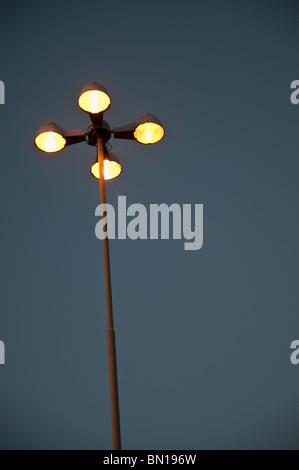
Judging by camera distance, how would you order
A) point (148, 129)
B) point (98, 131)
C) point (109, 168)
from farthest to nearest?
1. point (109, 168)
2. point (148, 129)
3. point (98, 131)

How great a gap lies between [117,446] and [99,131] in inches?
146

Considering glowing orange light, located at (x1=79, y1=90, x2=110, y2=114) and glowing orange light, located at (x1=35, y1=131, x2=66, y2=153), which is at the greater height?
glowing orange light, located at (x1=79, y1=90, x2=110, y2=114)

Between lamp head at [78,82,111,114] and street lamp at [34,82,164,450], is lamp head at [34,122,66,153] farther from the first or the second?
lamp head at [78,82,111,114]

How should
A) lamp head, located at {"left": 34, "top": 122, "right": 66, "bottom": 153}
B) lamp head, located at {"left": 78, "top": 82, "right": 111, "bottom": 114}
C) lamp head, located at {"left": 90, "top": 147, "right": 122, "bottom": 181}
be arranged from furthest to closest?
lamp head, located at {"left": 90, "top": 147, "right": 122, "bottom": 181}
lamp head, located at {"left": 34, "top": 122, "right": 66, "bottom": 153}
lamp head, located at {"left": 78, "top": 82, "right": 111, "bottom": 114}

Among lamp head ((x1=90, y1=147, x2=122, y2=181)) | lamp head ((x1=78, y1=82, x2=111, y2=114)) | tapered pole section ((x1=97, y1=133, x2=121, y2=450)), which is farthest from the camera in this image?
lamp head ((x1=90, y1=147, x2=122, y2=181))

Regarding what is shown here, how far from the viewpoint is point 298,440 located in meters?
30.7

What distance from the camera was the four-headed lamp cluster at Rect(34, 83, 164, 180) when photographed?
593 cm

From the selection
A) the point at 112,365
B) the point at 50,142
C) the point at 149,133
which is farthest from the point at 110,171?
the point at 112,365

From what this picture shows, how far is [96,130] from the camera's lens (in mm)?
5977

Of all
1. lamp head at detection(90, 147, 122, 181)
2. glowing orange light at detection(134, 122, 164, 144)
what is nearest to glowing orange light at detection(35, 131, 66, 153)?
lamp head at detection(90, 147, 122, 181)

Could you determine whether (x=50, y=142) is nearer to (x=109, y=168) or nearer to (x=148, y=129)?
(x=109, y=168)

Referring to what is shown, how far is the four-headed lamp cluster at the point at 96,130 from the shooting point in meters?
5.93
